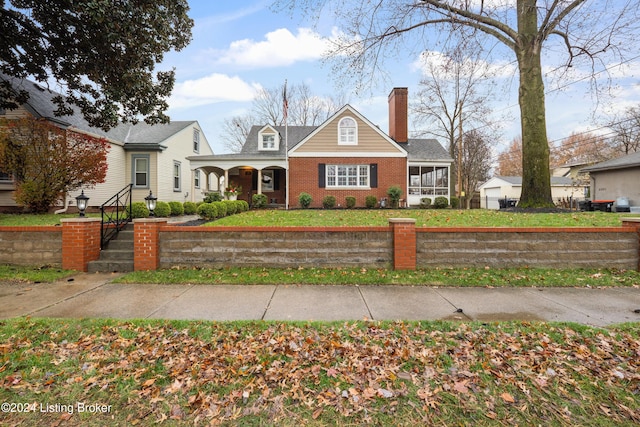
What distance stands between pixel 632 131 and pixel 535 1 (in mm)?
33961

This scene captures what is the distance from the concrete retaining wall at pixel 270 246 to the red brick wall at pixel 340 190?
11773 mm

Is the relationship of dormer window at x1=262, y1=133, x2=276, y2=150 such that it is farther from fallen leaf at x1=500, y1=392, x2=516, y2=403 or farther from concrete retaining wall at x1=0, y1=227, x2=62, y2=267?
fallen leaf at x1=500, y1=392, x2=516, y2=403

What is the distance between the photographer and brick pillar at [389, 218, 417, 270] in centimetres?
575

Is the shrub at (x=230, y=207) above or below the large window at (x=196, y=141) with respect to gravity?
below

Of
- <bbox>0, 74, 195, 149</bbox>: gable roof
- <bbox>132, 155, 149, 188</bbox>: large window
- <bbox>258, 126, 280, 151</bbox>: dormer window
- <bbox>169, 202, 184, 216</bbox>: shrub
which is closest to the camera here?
<bbox>169, 202, 184, 216</bbox>: shrub

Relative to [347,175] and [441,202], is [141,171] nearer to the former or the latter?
[347,175]

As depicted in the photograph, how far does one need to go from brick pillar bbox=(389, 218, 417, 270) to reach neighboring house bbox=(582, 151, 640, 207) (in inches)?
802

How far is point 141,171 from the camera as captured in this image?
17.1 metres

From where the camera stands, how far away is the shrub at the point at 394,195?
688 inches

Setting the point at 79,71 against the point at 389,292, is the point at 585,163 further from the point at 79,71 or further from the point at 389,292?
the point at 79,71

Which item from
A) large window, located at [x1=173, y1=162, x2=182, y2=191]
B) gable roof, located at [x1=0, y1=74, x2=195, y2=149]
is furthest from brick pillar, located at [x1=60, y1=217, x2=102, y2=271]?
large window, located at [x1=173, y1=162, x2=182, y2=191]

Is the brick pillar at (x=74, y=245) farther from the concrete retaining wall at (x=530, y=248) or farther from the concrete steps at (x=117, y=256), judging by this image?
the concrete retaining wall at (x=530, y=248)

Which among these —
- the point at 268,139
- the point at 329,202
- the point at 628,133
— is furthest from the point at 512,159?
the point at 268,139

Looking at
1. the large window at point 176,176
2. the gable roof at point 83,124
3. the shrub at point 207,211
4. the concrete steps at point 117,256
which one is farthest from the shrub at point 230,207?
the large window at point 176,176
